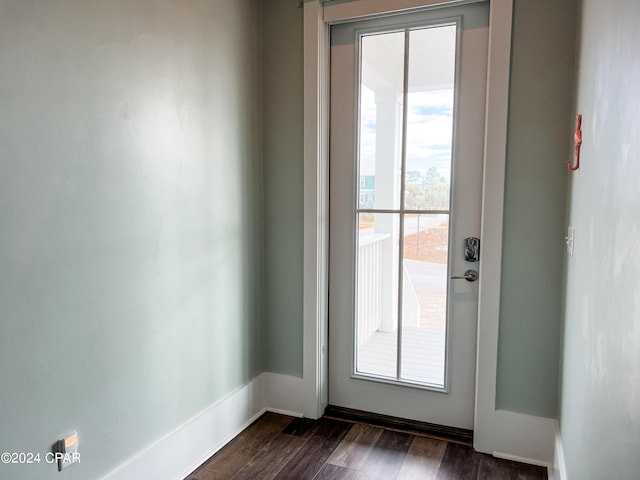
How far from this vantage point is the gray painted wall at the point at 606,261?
871 mm

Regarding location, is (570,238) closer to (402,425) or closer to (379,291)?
(379,291)

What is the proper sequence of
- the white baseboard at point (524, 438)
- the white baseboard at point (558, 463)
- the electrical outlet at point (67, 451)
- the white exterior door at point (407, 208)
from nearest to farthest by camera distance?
the electrical outlet at point (67, 451) < the white baseboard at point (558, 463) < the white baseboard at point (524, 438) < the white exterior door at point (407, 208)

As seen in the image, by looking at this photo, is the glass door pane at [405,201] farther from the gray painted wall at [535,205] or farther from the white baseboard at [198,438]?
the white baseboard at [198,438]

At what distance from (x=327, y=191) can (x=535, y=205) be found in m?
1.06

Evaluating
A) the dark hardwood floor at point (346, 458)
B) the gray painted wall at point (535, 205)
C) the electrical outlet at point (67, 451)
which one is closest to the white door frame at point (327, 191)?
the gray painted wall at point (535, 205)

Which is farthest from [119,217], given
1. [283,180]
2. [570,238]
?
[570,238]

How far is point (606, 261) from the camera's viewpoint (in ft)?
3.67

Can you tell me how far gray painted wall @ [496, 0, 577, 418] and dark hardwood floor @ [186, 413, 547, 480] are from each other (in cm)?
31

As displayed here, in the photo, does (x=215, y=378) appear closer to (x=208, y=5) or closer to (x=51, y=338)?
(x=51, y=338)

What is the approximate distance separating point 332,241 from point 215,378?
0.95 meters

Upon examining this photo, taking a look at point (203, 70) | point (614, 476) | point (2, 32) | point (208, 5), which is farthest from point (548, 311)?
point (2, 32)

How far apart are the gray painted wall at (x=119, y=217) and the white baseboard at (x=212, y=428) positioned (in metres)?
0.05

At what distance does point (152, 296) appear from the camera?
189 cm

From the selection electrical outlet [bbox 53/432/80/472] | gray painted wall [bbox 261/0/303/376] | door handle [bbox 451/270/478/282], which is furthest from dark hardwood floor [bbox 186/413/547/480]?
door handle [bbox 451/270/478/282]
